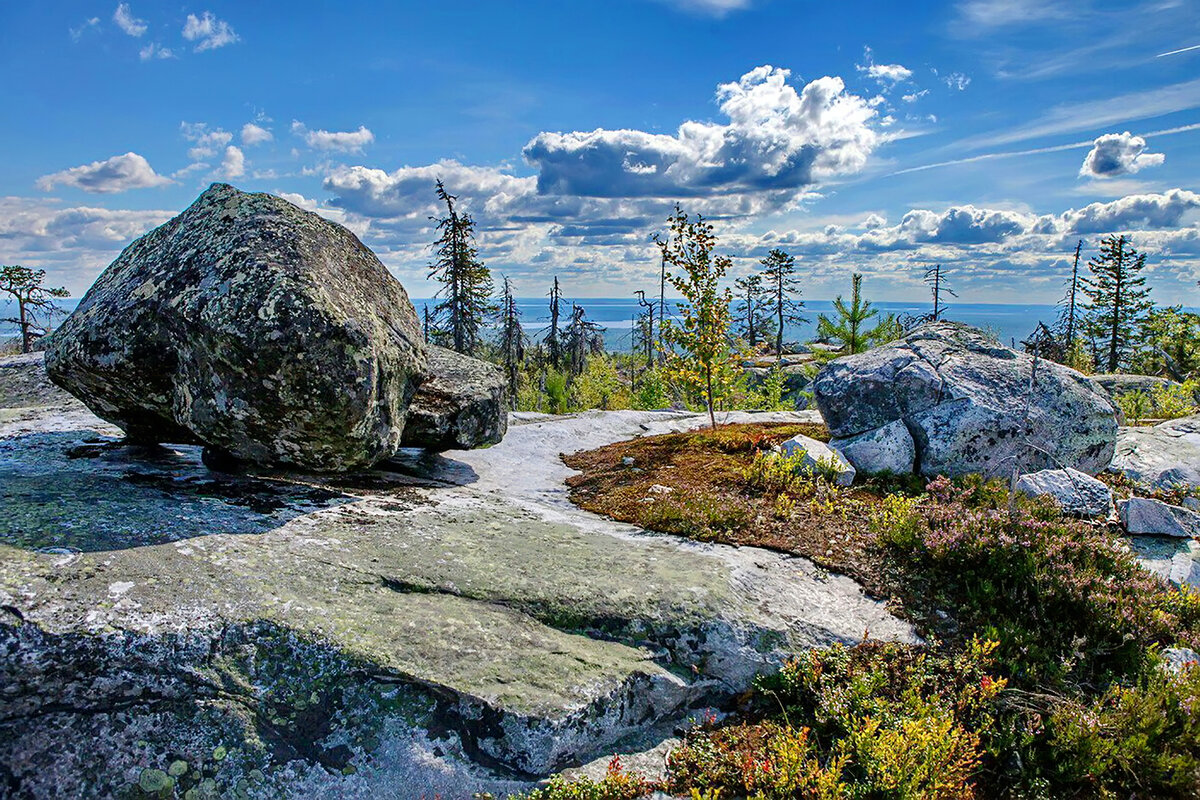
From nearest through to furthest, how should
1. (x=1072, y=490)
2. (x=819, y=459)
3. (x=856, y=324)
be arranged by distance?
1. (x=1072, y=490)
2. (x=819, y=459)
3. (x=856, y=324)

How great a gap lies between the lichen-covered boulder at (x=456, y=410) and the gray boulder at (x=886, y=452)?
6.21 metres

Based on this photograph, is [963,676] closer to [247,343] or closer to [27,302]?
[247,343]

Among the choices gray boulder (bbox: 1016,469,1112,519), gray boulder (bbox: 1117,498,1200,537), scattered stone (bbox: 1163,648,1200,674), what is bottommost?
scattered stone (bbox: 1163,648,1200,674)

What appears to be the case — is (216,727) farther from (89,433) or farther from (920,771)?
(89,433)

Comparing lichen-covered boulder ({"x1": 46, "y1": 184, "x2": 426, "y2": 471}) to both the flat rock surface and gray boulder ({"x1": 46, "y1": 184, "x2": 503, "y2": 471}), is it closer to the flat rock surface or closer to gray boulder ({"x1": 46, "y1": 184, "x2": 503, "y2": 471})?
gray boulder ({"x1": 46, "y1": 184, "x2": 503, "y2": 471})

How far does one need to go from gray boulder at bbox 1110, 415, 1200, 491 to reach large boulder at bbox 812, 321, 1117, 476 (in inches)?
35.6

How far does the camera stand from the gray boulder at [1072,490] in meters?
9.31

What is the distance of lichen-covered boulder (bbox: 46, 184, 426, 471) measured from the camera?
23.2 feet

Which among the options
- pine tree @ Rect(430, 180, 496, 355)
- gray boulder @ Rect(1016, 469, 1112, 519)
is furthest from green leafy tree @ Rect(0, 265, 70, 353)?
gray boulder @ Rect(1016, 469, 1112, 519)

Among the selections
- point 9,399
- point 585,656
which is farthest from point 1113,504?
point 9,399

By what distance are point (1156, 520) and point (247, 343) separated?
39.8 feet

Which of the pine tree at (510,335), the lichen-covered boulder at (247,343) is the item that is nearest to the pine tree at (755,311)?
the pine tree at (510,335)

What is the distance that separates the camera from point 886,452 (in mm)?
11070

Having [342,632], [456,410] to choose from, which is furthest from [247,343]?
[456,410]
